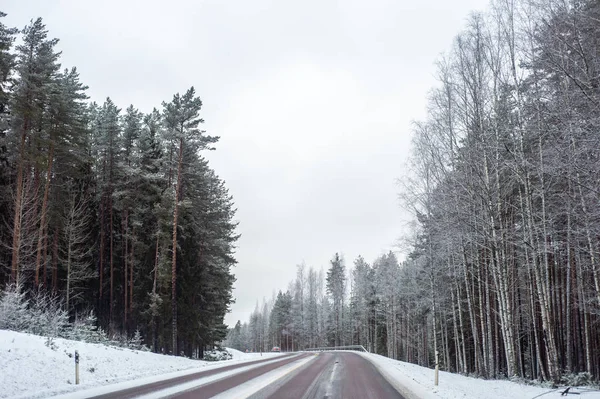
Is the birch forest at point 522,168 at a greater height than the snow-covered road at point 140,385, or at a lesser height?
greater

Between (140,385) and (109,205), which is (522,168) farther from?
(109,205)

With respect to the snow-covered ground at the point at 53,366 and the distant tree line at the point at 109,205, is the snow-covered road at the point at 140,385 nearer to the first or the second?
the snow-covered ground at the point at 53,366

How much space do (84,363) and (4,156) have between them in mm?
16904

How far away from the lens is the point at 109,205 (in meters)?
32.4

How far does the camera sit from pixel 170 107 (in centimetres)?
2591

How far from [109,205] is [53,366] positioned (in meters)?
22.8

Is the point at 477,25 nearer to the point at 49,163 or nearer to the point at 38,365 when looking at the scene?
the point at 38,365

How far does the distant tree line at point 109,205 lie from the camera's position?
22.6 meters

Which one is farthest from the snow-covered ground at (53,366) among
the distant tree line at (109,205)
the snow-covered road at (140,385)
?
the distant tree line at (109,205)

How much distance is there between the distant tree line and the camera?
22.6 meters

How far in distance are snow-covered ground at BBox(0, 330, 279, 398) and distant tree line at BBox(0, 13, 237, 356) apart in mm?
7690

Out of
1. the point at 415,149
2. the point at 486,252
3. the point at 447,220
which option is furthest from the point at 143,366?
the point at 415,149

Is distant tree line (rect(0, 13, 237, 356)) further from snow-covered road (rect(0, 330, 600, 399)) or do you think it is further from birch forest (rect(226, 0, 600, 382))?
birch forest (rect(226, 0, 600, 382))

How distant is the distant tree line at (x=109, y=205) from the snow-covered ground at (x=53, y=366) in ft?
25.2
